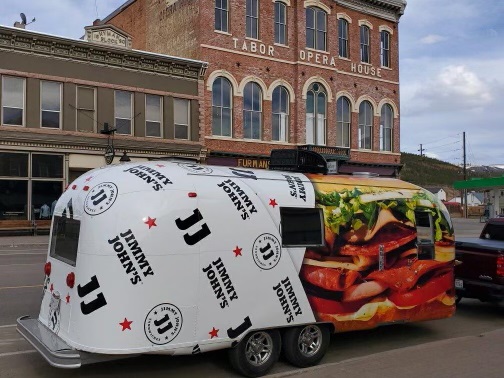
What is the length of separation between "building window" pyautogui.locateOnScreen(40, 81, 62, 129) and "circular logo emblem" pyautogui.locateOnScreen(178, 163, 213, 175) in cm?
1993

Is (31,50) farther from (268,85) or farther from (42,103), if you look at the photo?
(268,85)

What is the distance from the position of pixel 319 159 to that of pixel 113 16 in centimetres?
3405

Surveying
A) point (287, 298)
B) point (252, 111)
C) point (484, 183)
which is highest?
point (252, 111)

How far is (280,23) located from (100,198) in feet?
89.2

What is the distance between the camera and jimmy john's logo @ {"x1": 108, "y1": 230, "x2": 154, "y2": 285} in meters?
5.15

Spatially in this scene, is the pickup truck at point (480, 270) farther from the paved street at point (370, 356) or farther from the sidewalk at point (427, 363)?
the sidewalk at point (427, 363)

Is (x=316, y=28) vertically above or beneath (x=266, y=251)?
above

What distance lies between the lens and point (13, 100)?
23.4 m

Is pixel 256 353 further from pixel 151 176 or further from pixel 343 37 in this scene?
pixel 343 37

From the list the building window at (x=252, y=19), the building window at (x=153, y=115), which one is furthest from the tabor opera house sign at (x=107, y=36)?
the building window at (x=252, y=19)

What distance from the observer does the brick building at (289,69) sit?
28688mm

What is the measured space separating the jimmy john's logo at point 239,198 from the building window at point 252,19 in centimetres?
2498

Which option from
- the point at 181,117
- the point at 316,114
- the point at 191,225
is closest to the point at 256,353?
the point at 191,225

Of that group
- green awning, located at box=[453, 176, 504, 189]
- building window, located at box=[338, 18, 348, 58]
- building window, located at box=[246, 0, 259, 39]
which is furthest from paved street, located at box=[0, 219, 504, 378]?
green awning, located at box=[453, 176, 504, 189]
